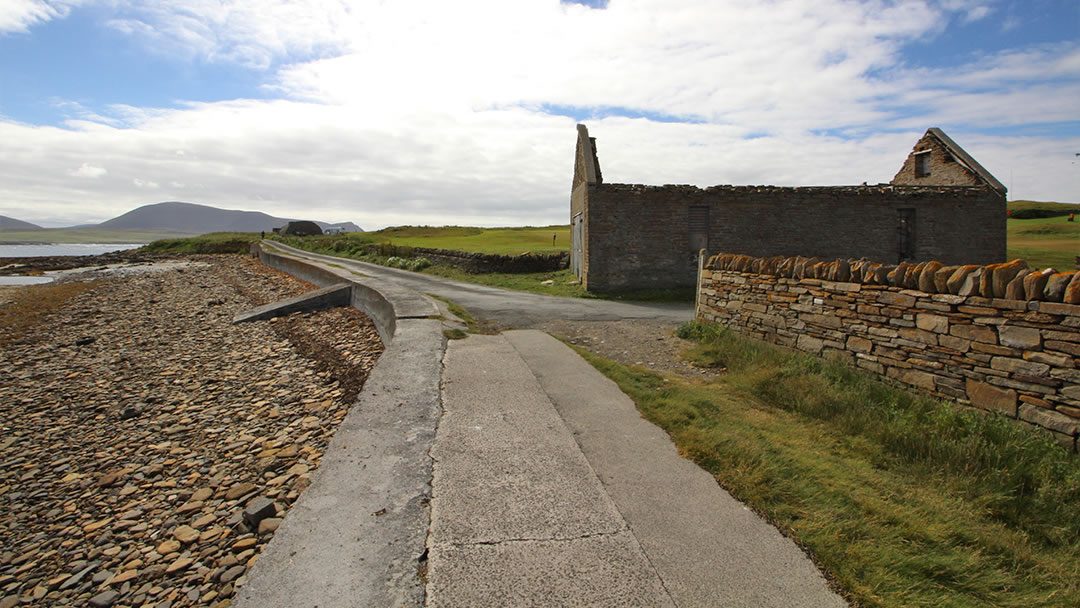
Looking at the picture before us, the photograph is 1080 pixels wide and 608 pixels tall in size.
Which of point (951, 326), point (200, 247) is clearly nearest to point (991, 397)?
point (951, 326)

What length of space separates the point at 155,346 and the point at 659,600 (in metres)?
11.8

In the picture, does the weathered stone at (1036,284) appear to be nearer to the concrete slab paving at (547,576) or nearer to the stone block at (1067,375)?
the stone block at (1067,375)

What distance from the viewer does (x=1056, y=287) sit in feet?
16.5

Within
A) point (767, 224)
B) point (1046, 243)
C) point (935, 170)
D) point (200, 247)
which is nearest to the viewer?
point (767, 224)

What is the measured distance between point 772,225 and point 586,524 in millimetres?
17983

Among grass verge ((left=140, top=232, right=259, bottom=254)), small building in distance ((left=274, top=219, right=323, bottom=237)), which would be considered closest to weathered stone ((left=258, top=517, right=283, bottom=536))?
grass verge ((left=140, top=232, right=259, bottom=254))

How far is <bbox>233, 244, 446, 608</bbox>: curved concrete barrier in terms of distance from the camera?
2.38m

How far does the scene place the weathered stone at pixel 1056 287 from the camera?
501 centimetres

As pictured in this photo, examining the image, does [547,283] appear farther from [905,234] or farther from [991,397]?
[991,397]

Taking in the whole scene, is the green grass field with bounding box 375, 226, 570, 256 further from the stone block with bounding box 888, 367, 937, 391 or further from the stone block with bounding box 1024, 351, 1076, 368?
the stone block with bounding box 1024, 351, 1076, 368

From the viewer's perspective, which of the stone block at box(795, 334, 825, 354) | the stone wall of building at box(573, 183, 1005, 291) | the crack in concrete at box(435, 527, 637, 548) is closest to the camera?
the crack in concrete at box(435, 527, 637, 548)

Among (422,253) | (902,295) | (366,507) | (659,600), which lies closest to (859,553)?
(659,600)

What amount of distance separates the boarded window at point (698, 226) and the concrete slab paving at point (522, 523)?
14.8 metres

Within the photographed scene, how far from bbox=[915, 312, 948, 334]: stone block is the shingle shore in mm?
6474
